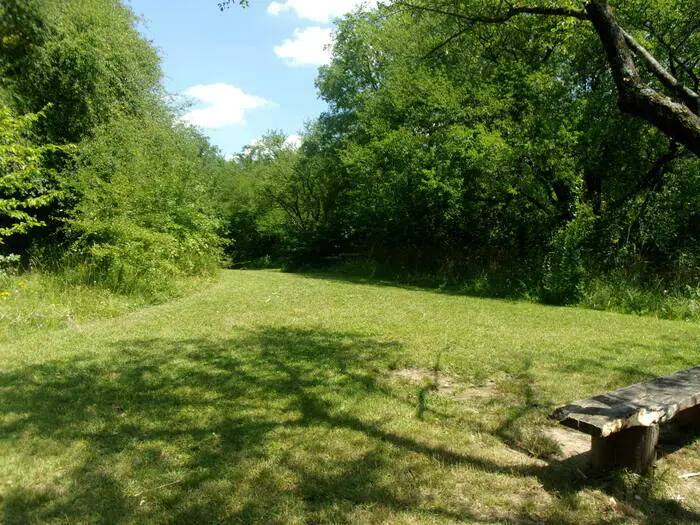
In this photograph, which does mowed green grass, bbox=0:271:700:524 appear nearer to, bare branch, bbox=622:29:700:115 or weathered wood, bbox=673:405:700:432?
weathered wood, bbox=673:405:700:432

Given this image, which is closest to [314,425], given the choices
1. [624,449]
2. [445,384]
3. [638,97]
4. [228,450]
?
[228,450]

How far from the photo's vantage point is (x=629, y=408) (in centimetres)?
322

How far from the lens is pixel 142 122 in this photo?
16.3 meters

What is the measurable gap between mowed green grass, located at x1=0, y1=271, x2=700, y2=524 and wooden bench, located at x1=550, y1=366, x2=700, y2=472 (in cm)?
13

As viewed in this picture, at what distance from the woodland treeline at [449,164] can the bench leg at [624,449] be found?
6.22 metres

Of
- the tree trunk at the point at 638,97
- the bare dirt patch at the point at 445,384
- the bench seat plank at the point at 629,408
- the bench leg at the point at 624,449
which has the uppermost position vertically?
the tree trunk at the point at 638,97

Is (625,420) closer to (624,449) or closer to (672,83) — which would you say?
(624,449)

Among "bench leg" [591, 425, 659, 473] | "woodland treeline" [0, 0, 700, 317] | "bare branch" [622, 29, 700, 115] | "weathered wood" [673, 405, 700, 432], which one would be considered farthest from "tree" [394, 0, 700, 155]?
"woodland treeline" [0, 0, 700, 317]

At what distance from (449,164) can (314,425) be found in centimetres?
1218

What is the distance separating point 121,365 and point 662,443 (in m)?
5.59

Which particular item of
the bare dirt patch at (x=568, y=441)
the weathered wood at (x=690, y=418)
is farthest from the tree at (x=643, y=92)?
the bare dirt patch at (x=568, y=441)

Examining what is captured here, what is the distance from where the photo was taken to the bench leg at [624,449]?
330 centimetres

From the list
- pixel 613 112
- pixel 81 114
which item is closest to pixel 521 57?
pixel 613 112

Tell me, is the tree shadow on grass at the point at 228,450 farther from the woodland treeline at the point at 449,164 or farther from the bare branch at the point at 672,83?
the woodland treeline at the point at 449,164
